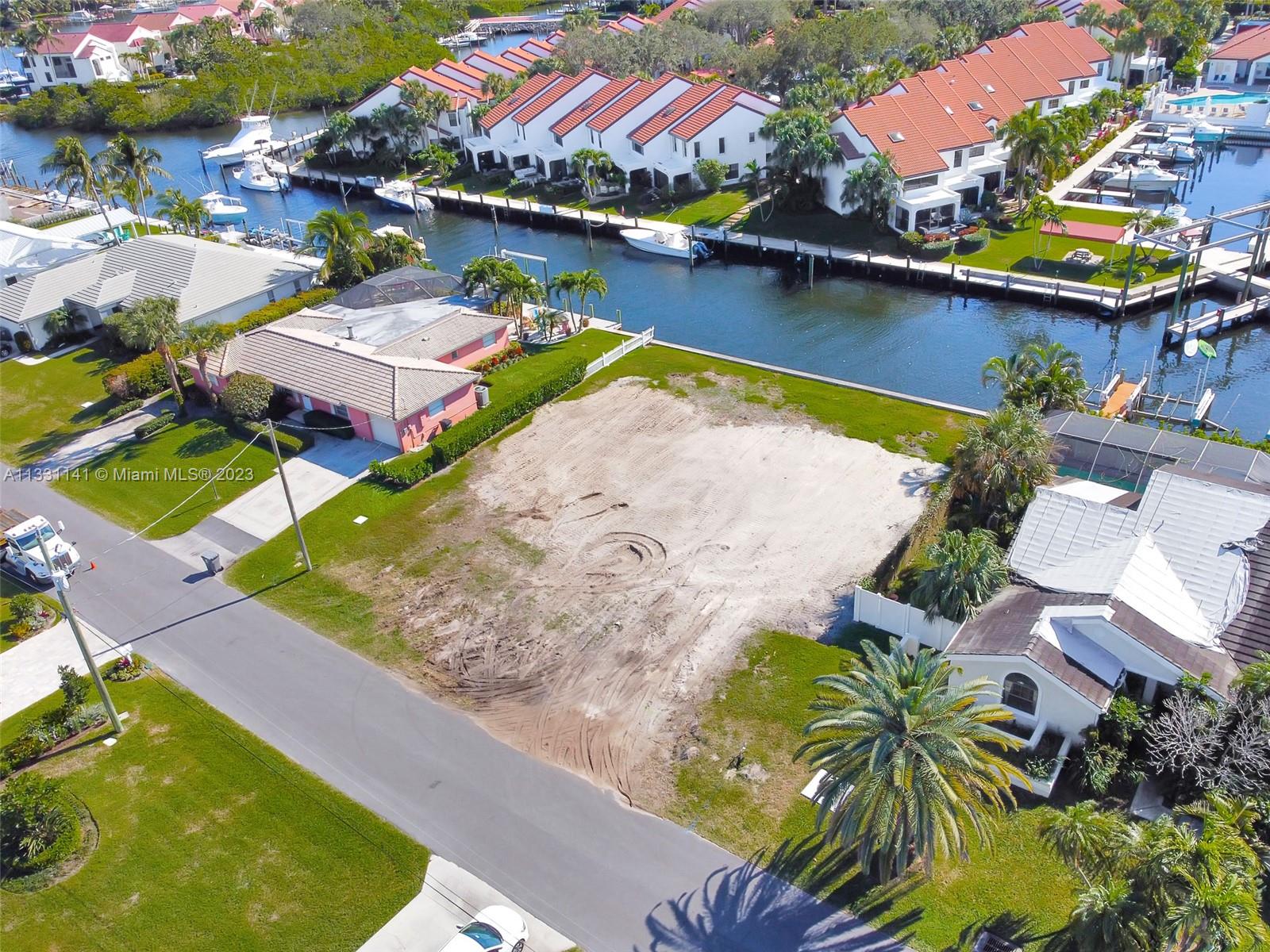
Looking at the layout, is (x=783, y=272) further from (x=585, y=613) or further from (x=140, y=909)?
(x=140, y=909)

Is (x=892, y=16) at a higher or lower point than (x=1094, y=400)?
higher

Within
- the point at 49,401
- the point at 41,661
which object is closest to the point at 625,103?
the point at 49,401

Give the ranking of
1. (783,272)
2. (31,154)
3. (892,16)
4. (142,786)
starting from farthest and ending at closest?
(31,154) → (892,16) → (783,272) → (142,786)

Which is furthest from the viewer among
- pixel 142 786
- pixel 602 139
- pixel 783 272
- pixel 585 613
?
pixel 602 139

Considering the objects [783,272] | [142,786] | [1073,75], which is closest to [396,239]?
[783,272]

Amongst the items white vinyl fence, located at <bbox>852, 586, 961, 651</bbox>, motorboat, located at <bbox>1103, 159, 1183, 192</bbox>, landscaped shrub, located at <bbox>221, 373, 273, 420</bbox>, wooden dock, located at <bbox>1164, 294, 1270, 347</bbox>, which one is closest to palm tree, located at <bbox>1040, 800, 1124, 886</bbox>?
white vinyl fence, located at <bbox>852, 586, 961, 651</bbox>

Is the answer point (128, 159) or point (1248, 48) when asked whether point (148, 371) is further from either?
point (1248, 48)
